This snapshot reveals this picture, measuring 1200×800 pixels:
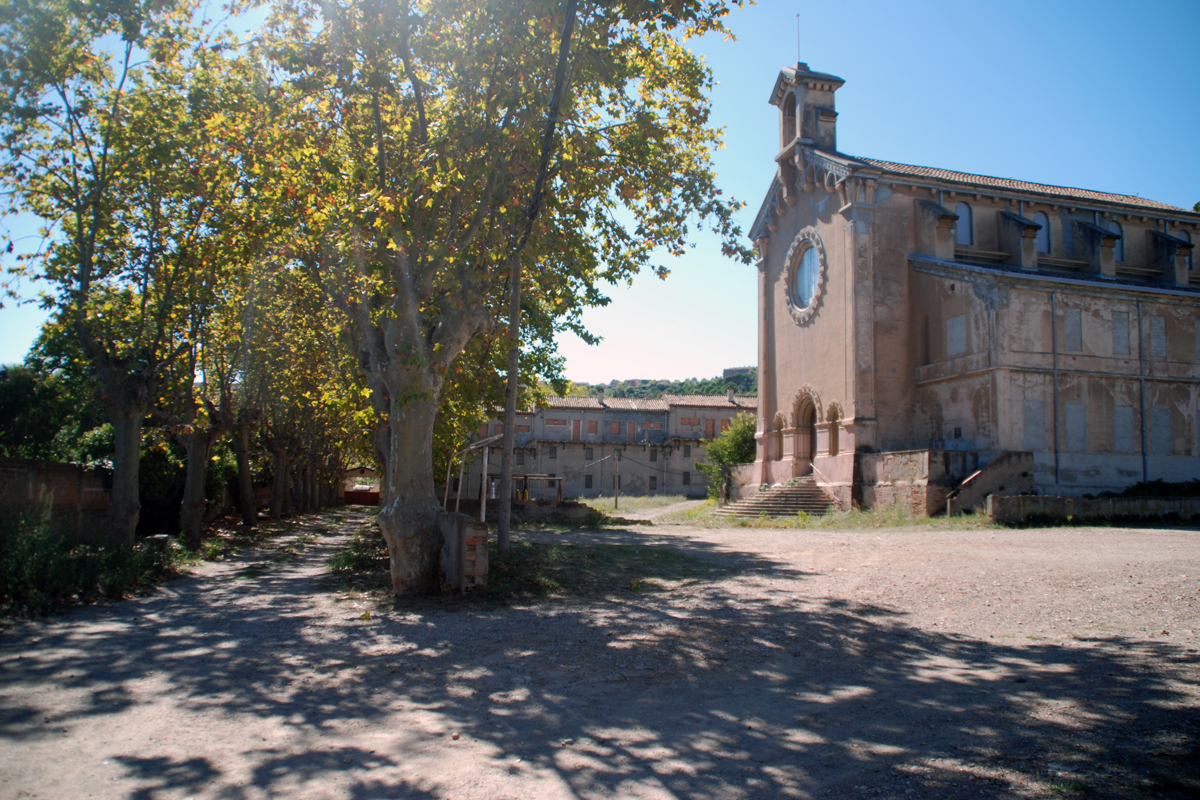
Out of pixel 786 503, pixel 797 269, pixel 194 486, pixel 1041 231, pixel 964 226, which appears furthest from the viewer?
pixel 797 269

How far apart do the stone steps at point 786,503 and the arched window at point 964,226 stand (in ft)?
35.5

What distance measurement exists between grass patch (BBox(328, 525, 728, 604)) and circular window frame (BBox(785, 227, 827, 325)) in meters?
17.0

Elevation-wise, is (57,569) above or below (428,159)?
below

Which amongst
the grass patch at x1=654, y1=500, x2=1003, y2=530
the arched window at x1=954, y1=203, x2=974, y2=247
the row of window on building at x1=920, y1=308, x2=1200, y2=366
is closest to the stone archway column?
the grass patch at x1=654, y1=500, x2=1003, y2=530

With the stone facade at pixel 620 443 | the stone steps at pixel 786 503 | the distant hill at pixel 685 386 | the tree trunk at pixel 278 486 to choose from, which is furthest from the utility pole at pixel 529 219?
the distant hill at pixel 685 386

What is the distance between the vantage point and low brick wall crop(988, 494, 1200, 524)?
1905cm

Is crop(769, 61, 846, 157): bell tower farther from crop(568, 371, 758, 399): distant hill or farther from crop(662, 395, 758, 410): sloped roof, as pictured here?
crop(568, 371, 758, 399): distant hill

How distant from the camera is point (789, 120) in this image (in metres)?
33.0

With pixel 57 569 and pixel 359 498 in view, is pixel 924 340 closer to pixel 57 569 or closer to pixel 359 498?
pixel 57 569

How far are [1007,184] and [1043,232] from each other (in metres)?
3.06

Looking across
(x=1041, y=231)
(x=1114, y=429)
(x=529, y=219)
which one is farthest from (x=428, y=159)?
(x=1041, y=231)

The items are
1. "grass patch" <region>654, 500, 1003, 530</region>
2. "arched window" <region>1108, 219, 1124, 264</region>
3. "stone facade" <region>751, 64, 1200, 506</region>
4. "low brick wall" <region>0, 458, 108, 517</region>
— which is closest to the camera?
"low brick wall" <region>0, 458, 108, 517</region>

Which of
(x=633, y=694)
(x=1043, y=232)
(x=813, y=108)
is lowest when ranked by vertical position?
(x=633, y=694)

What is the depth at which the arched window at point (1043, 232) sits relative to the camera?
3003cm
